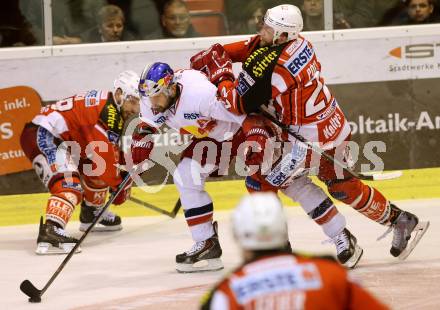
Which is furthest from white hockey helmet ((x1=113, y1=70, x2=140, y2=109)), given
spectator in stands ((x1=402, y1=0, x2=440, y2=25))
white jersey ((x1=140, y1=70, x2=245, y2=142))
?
spectator in stands ((x1=402, y1=0, x2=440, y2=25))

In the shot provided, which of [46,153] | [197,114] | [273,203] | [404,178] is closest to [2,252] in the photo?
[46,153]

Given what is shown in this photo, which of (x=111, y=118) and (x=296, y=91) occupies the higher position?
(x=296, y=91)

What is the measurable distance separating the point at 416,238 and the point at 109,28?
2660mm

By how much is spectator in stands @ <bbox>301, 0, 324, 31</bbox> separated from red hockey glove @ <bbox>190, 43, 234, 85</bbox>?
5.18ft

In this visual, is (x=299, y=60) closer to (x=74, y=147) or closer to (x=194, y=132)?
(x=194, y=132)

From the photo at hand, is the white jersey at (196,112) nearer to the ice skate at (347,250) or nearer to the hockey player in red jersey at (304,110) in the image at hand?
the hockey player in red jersey at (304,110)

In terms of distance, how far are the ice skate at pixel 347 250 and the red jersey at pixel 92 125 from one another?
150 cm

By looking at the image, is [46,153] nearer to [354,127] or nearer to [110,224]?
Result: [110,224]

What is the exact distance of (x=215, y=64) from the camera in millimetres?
5918

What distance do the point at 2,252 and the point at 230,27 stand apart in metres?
2.14

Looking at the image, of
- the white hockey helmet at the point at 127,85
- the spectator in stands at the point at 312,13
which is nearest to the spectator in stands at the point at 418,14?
the spectator in stands at the point at 312,13

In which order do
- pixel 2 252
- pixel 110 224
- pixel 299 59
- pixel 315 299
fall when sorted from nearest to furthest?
1. pixel 315 299
2. pixel 299 59
3. pixel 2 252
4. pixel 110 224

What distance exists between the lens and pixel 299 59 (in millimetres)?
5477

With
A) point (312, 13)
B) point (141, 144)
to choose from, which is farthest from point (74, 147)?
point (312, 13)
